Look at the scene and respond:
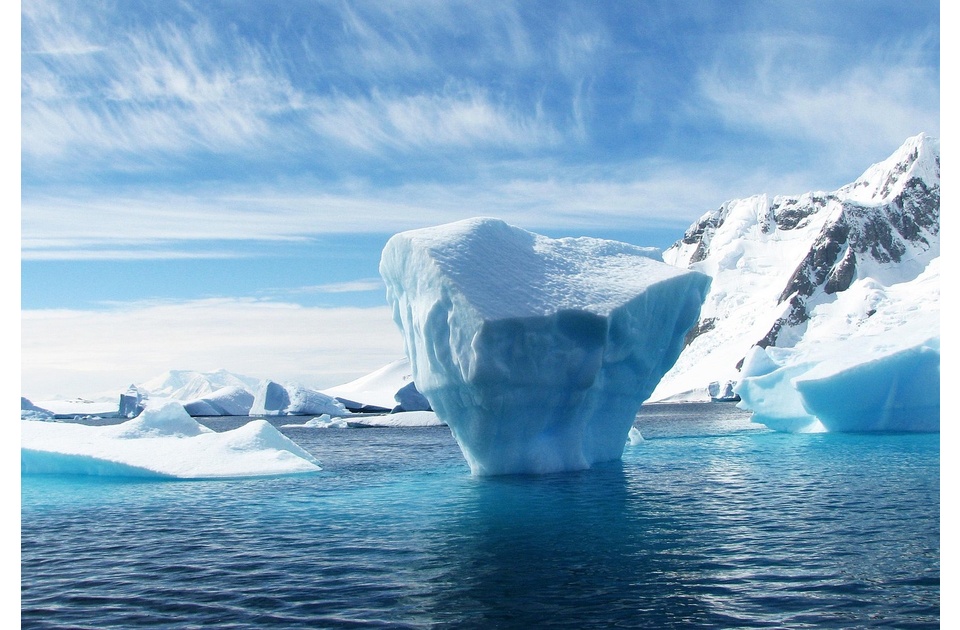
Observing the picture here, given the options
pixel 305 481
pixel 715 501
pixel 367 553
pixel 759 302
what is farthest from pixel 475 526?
pixel 759 302

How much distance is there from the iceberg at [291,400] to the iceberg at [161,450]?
1859 inches

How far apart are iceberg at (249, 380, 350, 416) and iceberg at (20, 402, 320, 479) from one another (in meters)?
47.2

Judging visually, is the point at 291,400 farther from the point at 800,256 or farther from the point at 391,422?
the point at 800,256

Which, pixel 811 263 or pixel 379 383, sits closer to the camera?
pixel 379 383

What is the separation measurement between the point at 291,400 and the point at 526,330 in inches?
2295

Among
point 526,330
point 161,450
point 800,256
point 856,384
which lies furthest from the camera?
point 800,256

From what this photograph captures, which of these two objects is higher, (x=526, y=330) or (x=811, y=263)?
(x=811, y=263)

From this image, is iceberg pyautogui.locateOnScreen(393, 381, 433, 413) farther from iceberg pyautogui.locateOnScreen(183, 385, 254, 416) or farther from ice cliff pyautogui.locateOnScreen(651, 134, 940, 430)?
ice cliff pyautogui.locateOnScreen(651, 134, 940, 430)

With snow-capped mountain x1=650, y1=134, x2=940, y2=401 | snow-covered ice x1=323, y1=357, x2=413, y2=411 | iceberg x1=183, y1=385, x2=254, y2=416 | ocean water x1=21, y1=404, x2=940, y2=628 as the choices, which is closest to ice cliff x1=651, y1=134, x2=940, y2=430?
snow-capped mountain x1=650, y1=134, x2=940, y2=401

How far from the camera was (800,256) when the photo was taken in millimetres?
153625

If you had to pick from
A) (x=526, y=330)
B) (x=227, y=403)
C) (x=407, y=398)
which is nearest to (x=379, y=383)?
(x=227, y=403)

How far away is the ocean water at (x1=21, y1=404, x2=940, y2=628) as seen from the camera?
8.16 meters

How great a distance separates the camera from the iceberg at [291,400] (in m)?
72.4

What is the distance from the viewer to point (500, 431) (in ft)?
64.0
